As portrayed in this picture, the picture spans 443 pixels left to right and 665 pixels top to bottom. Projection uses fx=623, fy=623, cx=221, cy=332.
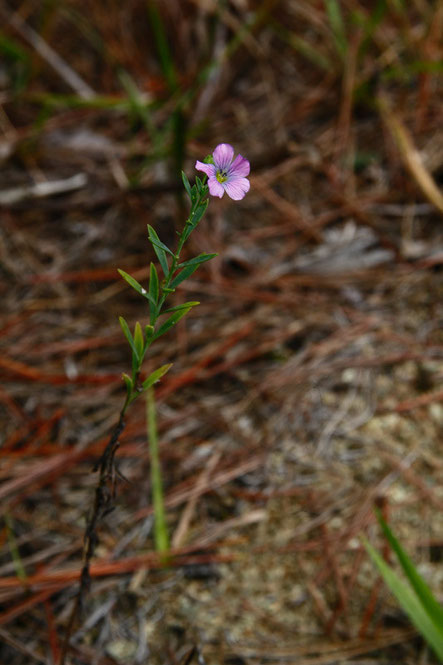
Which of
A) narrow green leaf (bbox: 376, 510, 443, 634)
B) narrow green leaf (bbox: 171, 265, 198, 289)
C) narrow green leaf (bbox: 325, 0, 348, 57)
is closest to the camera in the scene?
narrow green leaf (bbox: 171, 265, 198, 289)

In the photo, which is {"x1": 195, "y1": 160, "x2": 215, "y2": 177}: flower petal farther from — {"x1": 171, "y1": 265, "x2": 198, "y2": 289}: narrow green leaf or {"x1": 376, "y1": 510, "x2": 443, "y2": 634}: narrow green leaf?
{"x1": 376, "y1": 510, "x2": 443, "y2": 634}: narrow green leaf

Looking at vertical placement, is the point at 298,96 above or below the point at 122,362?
above

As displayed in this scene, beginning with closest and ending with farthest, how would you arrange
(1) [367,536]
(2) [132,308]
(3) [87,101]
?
(1) [367,536] < (2) [132,308] < (3) [87,101]

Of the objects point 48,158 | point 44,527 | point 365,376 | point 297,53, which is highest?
point 297,53

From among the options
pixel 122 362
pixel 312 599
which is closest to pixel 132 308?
pixel 122 362

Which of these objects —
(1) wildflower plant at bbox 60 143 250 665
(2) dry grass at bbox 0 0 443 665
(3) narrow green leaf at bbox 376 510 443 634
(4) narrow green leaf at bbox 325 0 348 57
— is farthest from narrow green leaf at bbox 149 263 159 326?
(4) narrow green leaf at bbox 325 0 348 57

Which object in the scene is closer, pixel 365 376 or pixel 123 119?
pixel 365 376

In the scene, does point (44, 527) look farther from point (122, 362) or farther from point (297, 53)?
point (297, 53)

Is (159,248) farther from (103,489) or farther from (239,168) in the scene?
(103,489)
